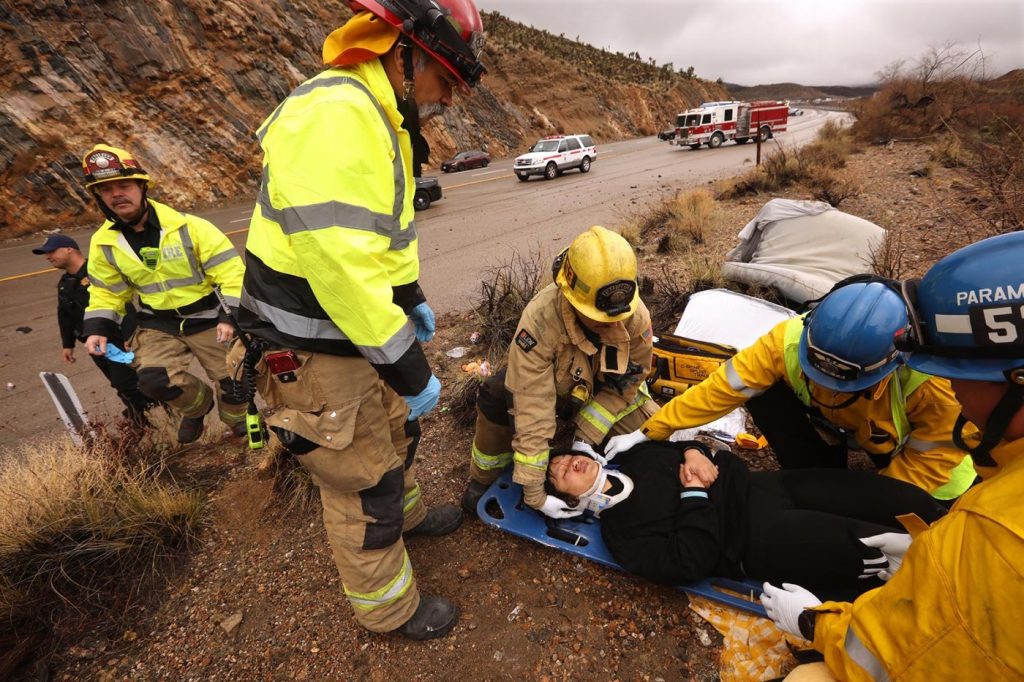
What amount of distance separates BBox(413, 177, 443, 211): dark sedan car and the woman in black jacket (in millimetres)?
10312

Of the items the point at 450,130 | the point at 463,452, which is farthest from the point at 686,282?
the point at 450,130

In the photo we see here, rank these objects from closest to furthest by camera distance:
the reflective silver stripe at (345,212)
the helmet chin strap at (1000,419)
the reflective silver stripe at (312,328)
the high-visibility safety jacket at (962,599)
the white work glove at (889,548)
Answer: the high-visibility safety jacket at (962,599)
the helmet chin strap at (1000,419)
the reflective silver stripe at (345,212)
the reflective silver stripe at (312,328)
the white work glove at (889,548)

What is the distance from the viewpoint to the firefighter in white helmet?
200 centimetres

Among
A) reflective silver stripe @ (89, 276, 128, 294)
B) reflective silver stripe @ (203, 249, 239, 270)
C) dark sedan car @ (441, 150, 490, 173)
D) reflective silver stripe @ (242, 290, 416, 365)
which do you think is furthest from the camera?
dark sedan car @ (441, 150, 490, 173)

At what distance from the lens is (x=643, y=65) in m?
48.0

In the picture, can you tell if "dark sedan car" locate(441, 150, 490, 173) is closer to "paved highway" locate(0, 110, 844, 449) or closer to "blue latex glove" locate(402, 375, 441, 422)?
"paved highway" locate(0, 110, 844, 449)

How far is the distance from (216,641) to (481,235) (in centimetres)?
743

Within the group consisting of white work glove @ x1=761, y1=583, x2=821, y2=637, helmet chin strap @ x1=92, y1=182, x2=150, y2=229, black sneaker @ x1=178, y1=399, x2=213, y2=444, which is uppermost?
helmet chin strap @ x1=92, y1=182, x2=150, y2=229

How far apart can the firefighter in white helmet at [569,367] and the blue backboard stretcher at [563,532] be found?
0.11m

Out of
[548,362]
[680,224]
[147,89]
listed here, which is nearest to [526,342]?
[548,362]

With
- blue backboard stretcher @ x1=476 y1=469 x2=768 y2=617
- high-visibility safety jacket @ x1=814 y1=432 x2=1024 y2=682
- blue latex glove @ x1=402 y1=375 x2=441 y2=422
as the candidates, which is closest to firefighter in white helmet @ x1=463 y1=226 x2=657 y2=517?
blue backboard stretcher @ x1=476 y1=469 x2=768 y2=617

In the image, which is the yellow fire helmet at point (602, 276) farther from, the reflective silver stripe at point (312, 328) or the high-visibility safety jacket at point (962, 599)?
the high-visibility safety jacket at point (962, 599)

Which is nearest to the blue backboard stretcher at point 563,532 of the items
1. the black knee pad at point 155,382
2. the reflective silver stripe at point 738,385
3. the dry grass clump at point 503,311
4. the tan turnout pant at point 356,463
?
the tan turnout pant at point 356,463

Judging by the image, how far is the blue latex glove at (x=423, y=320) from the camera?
2031mm
